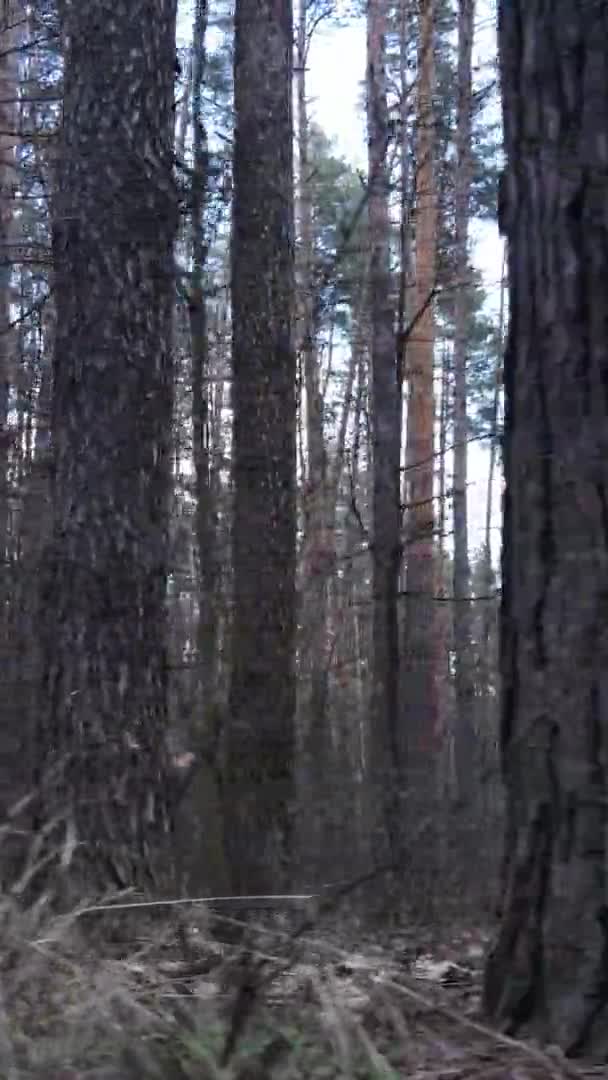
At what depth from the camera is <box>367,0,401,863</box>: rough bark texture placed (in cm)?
936

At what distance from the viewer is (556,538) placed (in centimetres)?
302

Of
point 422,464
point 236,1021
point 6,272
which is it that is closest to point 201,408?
point 6,272

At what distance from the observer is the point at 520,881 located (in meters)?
3.02

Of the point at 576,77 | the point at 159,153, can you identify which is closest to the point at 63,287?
the point at 159,153

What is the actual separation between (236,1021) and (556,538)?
50.0 inches

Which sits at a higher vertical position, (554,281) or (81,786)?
(554,281)

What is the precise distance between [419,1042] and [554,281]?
1.70m

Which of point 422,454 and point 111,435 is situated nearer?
point 111,435

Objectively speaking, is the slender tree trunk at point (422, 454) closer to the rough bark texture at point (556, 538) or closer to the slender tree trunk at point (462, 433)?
the slender tree trunk at point (462, 433)

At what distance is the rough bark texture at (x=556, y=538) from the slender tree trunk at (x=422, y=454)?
8039mm

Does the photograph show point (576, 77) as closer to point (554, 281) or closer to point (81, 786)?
point (554, 281)

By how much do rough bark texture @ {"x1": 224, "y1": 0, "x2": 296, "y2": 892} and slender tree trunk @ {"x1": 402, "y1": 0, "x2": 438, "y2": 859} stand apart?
2.50 metres

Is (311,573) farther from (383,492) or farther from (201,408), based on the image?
(383,492)

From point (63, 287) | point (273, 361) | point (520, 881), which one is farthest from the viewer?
point (273, 361)
